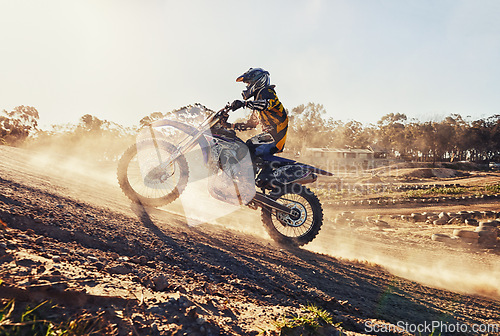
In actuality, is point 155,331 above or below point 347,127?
below

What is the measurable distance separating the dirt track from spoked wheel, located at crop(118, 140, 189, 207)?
468 millimetres

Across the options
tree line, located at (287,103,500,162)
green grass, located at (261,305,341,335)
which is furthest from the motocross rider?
tree line, located at (287,103,500,162)

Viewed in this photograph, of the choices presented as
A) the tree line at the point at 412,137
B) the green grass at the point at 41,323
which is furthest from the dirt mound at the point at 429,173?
the green grass at the point at 41,323

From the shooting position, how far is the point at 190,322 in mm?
1749

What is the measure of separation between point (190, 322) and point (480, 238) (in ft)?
37.9

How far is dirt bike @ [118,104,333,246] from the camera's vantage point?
547 centimetres

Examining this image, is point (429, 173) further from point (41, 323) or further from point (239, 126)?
point (41, 323)

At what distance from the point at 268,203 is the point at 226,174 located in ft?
3.46

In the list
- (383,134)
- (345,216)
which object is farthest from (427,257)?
(383,134)

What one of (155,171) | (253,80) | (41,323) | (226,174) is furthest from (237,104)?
(41,323)

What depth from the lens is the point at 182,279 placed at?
254cm

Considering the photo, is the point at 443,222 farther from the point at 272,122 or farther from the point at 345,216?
the point at 272,122

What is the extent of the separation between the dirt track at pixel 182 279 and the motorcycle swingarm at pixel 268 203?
2.48 ft

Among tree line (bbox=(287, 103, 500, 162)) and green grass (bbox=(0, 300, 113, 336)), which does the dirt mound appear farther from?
green grass (bbox=(0, 300, 113, 336))
